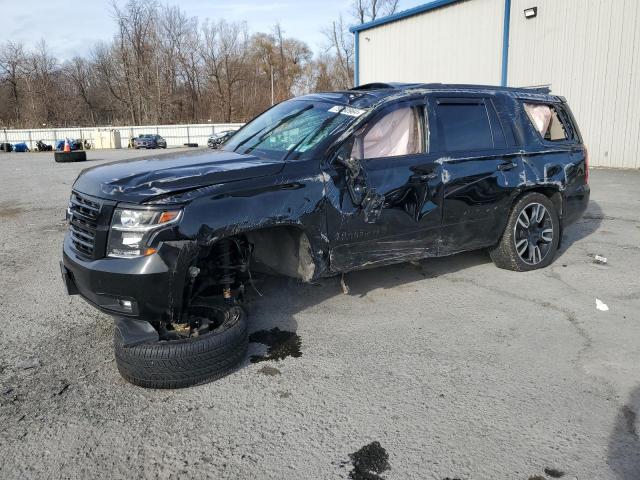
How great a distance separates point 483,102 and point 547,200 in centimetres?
130

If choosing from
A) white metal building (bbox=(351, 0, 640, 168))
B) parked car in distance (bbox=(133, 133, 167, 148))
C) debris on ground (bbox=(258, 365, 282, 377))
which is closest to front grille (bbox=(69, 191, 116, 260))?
debris on ground (bbox=(258, 365, 282, 377))

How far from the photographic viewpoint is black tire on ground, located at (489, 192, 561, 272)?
5211 millimetres

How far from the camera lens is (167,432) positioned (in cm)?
275

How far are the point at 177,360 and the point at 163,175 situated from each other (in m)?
1.19

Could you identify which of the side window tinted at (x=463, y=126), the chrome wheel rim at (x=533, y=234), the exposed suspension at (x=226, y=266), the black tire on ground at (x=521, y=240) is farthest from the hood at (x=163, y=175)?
the chrome wheel rim at (x=533, y=234)

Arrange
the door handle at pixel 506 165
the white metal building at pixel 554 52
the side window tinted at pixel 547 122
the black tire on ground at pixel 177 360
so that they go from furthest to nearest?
1. the white metal building at pixel 554 52
2. the side window tinted at pixel 547 122
3. the door handle at pixel 506 165
4. the black tire on ground at pixel 177 360

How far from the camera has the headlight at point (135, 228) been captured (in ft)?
10.3

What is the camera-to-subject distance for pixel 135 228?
10.3ft

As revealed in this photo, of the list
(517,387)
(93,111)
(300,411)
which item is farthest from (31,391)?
(93,111)

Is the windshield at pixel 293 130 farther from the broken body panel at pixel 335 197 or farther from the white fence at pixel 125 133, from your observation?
the white fence at pixel 125 133

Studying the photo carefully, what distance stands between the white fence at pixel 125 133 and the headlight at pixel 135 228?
47.5m

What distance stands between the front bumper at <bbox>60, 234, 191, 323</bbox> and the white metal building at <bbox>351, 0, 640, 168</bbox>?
17.4m

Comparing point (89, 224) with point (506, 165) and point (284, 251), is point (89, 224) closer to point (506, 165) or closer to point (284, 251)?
point (284, 251)

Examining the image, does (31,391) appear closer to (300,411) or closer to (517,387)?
(300,411)
